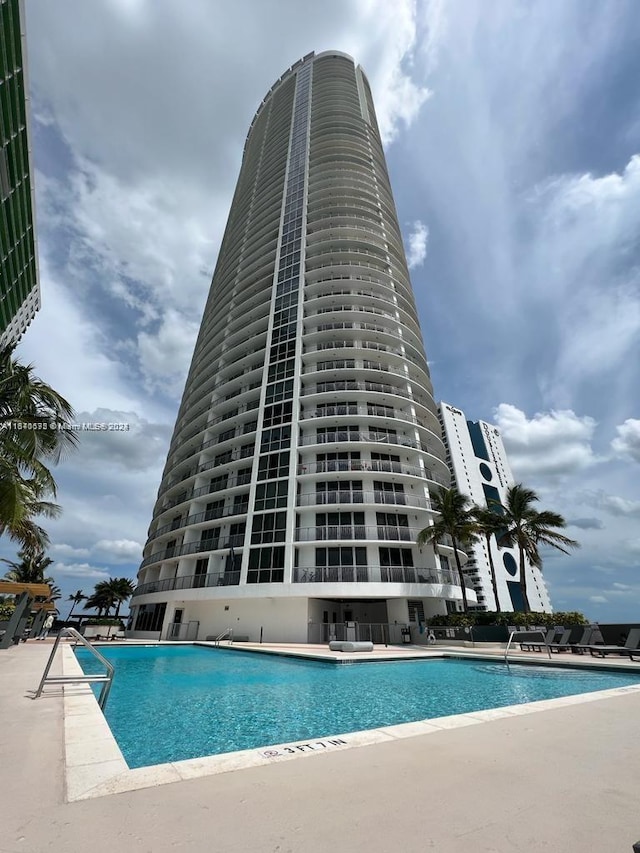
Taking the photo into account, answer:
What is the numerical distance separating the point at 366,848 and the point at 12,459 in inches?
512

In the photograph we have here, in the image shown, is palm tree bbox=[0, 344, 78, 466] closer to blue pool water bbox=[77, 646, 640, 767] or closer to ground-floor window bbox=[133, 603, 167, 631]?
blue pool water bbox=[77, 646, 640, 767]

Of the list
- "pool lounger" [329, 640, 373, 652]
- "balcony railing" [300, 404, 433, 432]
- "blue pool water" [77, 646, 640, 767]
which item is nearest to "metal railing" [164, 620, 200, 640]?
"blue pool water" [77, 646, 640, 767]

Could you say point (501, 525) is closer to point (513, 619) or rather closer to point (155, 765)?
point (513, 619)

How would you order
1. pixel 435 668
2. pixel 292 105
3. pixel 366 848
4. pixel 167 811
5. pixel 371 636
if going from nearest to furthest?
pixel 366 848 → pixel 167 811 → pixel 435 668 → pixel 371 636 → pixel 292 105

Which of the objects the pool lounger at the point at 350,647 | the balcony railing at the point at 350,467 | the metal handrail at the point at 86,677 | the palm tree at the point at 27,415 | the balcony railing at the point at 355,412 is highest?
the balcony railing at the point at 355,412

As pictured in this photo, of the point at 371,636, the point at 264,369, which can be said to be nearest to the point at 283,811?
the point at 371,636

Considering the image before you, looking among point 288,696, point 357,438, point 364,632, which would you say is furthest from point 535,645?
point 357,438

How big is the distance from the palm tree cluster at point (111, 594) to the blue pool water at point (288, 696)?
59.1 meters

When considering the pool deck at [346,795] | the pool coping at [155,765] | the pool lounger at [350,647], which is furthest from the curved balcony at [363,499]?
the pool deck at [346,795]

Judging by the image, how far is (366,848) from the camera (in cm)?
229

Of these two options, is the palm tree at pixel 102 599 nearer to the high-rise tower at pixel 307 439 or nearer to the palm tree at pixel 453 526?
the high-rise tower at pixel 307 439

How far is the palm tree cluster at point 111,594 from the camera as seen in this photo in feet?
220

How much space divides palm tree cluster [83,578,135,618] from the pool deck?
73.2 meters

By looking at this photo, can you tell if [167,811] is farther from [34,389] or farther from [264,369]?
[264,369]
